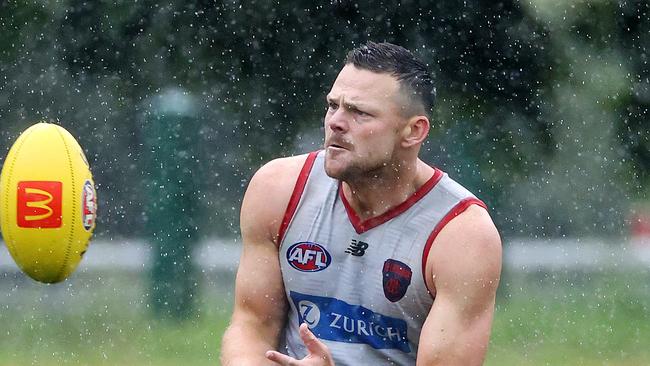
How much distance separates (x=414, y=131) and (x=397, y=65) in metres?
0.22

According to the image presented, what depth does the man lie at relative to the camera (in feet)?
14.1

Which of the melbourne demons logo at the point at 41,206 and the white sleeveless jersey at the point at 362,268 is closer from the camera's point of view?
the white sleeveless jersey at the point at 362,268

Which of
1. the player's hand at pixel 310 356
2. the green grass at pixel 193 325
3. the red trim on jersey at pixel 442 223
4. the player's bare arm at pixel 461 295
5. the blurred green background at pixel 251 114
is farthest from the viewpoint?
the green grass at pixel 193 325

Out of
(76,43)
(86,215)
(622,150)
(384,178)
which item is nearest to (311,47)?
(76,43)

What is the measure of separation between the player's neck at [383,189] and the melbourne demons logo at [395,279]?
0.20 meters

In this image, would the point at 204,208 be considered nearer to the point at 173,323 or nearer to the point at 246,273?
the point at 173,323

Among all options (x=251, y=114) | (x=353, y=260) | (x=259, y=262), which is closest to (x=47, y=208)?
(x=259, y=262)

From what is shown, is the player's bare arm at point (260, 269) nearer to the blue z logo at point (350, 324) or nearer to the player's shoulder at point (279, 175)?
the player's shoulder at point (279, 175)

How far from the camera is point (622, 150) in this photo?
363 inches

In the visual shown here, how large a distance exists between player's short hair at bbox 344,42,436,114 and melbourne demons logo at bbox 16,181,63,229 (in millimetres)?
1504

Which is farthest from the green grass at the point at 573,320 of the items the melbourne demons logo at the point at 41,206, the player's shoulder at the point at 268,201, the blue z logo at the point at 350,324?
the player's shoulder at the point at 268,201

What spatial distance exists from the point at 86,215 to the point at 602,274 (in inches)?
242

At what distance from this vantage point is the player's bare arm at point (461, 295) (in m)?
4.26

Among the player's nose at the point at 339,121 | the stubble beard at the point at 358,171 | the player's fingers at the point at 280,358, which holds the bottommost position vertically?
the player's fingers at the point at 280,358
